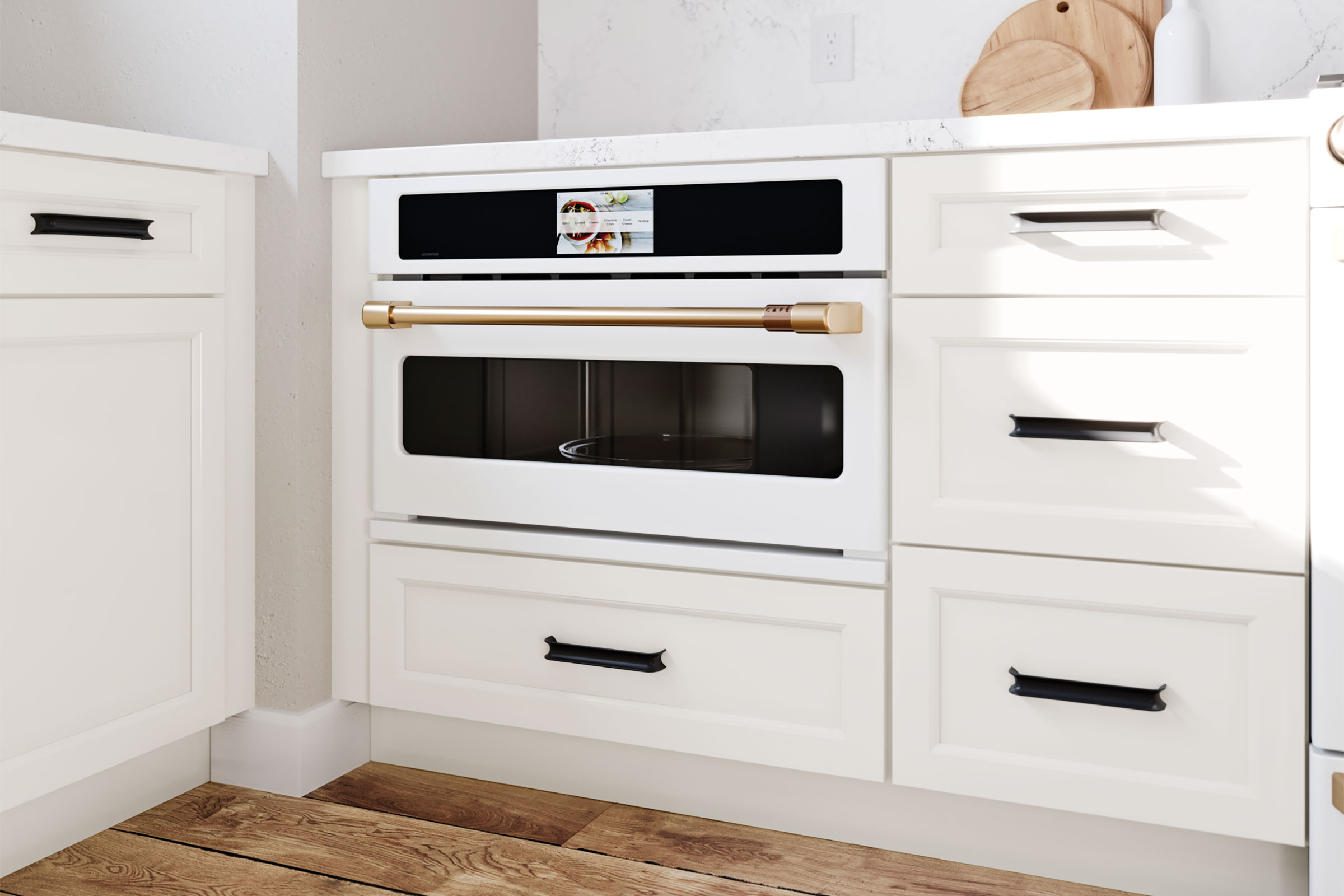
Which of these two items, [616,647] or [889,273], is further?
[616,647]

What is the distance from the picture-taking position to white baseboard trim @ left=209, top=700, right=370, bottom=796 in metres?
1.65

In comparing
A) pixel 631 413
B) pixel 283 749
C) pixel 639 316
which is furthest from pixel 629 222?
pixel 283 749

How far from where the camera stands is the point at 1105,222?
127cm

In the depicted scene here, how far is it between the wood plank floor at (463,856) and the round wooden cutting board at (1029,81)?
3.56 feet

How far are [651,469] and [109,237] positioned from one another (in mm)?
730

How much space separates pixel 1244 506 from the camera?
4.10ft

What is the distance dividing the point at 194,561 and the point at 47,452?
27 centimetres

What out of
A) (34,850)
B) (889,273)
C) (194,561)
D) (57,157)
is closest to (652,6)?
(889,273)

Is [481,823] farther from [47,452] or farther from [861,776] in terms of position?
[47,452]

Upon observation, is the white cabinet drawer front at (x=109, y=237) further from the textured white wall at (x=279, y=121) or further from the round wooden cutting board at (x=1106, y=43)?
the round wooden cutting board at (x=1106, y=43)

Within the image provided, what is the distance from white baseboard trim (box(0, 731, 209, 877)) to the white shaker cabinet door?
77mm

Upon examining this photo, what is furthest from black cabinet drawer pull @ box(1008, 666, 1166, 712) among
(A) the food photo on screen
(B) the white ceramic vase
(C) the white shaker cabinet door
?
(C) the white shaker cabinet door

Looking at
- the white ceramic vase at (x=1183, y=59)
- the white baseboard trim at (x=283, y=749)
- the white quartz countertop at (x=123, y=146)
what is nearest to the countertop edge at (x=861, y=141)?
the white quartz countertop at (x=123, y=146)

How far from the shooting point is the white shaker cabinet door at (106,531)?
1.32 m
